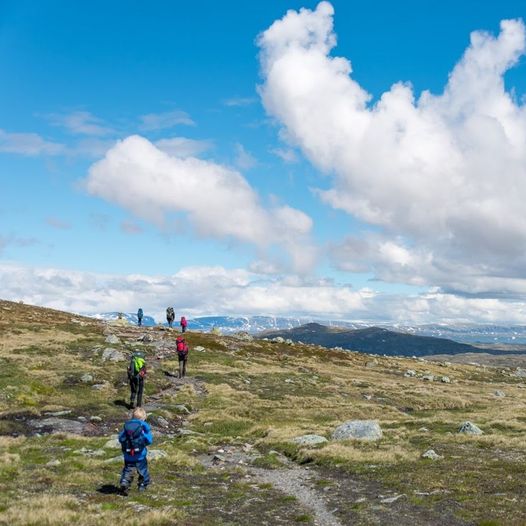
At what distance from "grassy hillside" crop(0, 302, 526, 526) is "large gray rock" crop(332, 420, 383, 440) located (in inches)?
39.4

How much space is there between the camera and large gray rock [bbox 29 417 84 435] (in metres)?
33.3

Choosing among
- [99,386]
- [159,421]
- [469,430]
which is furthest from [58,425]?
[469,430]

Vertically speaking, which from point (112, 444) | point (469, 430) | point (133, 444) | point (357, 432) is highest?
point (133, 444)

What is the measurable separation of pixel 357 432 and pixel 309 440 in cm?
393

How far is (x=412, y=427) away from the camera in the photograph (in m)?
40.6

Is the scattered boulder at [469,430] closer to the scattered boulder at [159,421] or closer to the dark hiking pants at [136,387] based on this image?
the scattered boulder at [159,421]

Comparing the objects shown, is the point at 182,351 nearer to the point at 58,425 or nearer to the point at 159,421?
the point at 159,421

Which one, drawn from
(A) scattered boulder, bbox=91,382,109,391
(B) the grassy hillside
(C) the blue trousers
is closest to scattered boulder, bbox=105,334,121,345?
(B) the grassy hillside

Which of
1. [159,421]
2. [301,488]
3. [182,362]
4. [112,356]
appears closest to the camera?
[301,488]

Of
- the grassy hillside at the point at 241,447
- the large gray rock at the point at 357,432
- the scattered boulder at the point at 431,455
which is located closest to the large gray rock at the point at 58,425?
the grassy hillside at the point at 241,447

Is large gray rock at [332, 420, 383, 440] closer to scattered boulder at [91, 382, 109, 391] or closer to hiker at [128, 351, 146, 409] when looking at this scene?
hiker at [128, 351, 146, 409]

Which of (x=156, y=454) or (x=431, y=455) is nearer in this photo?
(x=156, y=454)

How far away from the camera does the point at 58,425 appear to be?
34.4 meters

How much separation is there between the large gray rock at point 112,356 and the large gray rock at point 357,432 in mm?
31559
